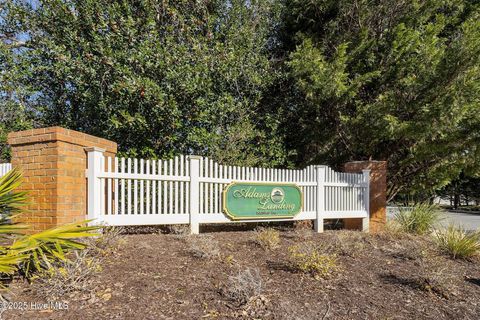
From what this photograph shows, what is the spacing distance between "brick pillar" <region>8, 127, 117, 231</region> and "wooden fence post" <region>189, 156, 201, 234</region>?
6.32ft

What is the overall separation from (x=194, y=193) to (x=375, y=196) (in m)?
4.89

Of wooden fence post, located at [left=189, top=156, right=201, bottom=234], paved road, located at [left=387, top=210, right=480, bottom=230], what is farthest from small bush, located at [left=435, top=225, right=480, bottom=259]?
→ wooden fence post, located at [left=189, top=156, right=201, bottom=234]

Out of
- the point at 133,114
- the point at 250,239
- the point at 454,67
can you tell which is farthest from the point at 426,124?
the point at 133,114

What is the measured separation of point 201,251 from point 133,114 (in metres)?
4.28

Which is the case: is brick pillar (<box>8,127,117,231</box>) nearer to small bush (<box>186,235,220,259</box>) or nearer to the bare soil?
the bare soil

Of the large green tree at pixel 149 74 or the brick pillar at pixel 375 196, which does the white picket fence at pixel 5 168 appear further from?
the brick pillar at pixel 375 196

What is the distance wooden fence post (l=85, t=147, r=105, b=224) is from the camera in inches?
211

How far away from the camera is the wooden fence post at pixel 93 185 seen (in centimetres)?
535

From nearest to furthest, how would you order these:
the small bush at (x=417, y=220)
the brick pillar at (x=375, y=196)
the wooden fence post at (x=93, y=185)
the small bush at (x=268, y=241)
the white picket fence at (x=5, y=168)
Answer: the wooden fence post at (x=93, y=185) → the small bush at (x=268, y=241) → the white picket fence at (x=5, y=168) → the small bush at (x=417, y=220) → the brick pillar at (x=375, y=196)

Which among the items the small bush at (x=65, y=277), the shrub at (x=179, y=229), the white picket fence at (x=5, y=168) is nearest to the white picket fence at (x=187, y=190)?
the shrub at (x=179, y=229)

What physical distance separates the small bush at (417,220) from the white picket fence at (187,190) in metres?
0.91

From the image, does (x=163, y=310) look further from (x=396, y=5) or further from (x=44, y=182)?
(x=396, y=5)

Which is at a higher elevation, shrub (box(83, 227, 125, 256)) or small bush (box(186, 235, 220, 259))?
shrub (box(83, 227, 125, 256))

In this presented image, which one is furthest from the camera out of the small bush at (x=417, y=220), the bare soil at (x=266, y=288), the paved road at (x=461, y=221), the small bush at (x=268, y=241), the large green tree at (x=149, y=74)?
the paved road at (x=461, y=221)
